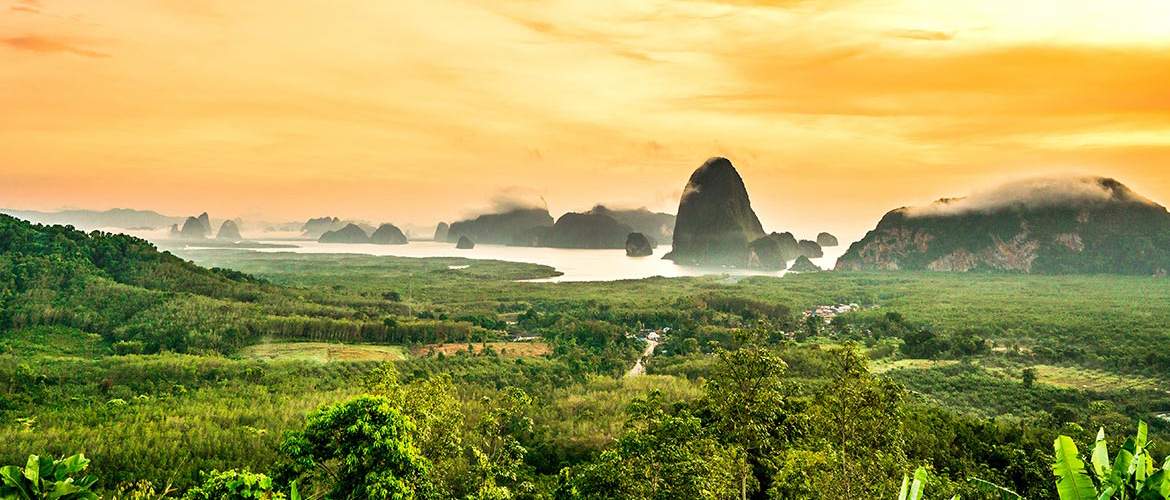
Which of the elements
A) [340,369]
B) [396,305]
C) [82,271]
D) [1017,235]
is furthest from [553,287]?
[1017,235]

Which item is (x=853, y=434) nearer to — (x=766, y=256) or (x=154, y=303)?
(x=154, y=303)

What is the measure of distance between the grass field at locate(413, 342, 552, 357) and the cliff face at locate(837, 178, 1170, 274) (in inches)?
5190

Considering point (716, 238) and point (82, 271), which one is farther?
point (716, 238)

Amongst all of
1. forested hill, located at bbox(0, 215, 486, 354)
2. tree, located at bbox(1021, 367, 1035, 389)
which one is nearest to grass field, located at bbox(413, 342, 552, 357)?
forested hill, located at bbox(0, 215, 486, 354)

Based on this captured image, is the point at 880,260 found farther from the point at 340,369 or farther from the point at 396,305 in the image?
the point at 340,369

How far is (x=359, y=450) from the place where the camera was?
12.5 metres

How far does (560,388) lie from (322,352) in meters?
28.4

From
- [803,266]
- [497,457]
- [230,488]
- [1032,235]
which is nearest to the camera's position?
[230,488]

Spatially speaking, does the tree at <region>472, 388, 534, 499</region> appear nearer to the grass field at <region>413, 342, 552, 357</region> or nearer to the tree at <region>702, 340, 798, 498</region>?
the tree at <region>702, 340, 798, 498</region>

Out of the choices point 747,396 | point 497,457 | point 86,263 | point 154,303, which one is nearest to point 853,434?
point 747,396

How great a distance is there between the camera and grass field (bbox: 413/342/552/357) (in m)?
59.1

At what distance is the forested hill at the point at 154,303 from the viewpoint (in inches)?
2126

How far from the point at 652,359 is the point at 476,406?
81.8ft

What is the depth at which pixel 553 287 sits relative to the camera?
111562 mm
